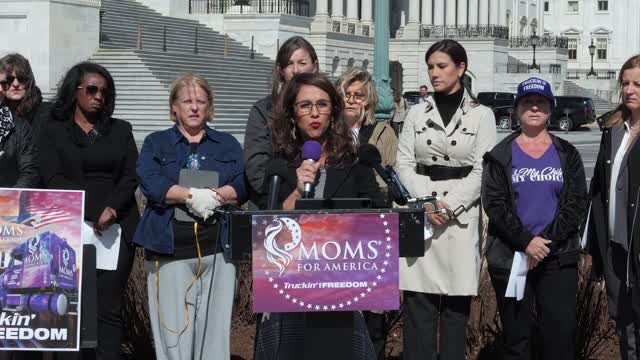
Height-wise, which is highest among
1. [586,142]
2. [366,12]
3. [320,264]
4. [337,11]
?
[366,12]

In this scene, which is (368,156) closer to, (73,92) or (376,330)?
(376,330)

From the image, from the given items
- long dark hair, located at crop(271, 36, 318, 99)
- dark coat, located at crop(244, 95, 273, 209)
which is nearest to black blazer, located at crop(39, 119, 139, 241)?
dark coat, located at crop(244, 95, 273, 209)

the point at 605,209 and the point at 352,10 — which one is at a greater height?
the point at 352,10

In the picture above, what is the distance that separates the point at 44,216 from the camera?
683 cm

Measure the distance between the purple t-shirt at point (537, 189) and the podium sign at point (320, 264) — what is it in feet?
5.44

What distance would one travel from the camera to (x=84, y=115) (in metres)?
7.51

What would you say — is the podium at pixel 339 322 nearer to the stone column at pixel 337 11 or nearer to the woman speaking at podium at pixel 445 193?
the woman speaking at podium at pixel 445 193

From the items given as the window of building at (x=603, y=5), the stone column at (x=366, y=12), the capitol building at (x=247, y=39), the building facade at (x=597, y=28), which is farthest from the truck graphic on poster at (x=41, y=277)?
the window of building at (x=603, y=5)

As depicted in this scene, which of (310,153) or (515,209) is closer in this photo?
(310,153)

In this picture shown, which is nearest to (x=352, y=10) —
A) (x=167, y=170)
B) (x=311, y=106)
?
(x=167, y=170)

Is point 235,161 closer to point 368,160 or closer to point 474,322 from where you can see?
point 368,160

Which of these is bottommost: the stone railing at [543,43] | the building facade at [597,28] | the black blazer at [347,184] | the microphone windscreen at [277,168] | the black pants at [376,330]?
the black pants at [376,330]

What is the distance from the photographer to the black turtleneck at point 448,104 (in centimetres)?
755

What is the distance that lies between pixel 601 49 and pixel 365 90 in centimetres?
Result: 12132
